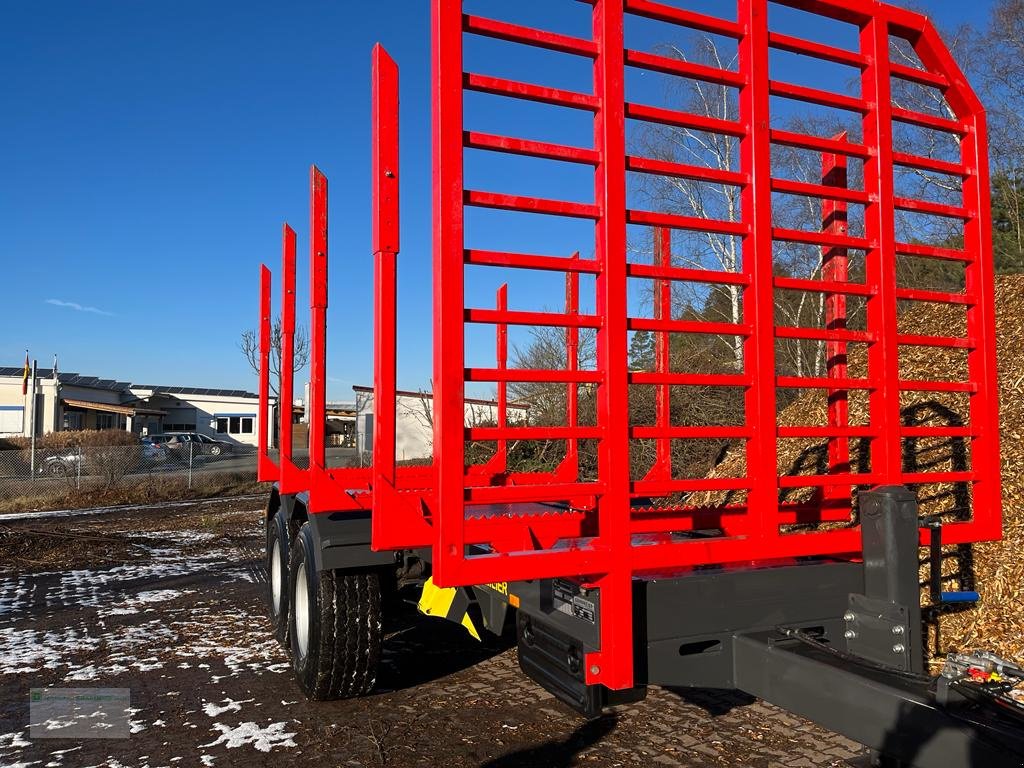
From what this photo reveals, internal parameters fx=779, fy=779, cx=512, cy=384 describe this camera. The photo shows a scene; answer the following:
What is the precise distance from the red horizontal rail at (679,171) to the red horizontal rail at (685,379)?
2.19 feet

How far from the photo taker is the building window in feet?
198

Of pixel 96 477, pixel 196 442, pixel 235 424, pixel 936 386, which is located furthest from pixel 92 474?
pixel 235 424

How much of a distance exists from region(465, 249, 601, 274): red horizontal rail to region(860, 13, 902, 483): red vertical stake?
1163mm

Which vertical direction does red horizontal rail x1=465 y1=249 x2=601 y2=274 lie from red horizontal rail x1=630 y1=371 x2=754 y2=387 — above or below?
above

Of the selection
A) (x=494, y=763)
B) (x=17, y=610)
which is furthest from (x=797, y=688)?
(x=17, y=610)

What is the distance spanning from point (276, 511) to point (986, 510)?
5.32m

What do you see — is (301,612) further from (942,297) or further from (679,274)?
(942,297)

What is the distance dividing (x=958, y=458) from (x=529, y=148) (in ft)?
15.2

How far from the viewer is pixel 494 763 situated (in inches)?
149

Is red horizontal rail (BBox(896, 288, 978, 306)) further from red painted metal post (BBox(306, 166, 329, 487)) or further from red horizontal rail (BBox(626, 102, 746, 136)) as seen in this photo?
red painted metal post (BBox(306, 166, 329, 487))

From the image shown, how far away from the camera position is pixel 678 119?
271cm

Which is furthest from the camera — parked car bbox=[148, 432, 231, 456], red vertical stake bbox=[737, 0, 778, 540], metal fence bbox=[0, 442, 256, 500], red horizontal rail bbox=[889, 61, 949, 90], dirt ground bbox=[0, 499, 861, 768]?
parked car bbox=[148, 432, 231, 456]

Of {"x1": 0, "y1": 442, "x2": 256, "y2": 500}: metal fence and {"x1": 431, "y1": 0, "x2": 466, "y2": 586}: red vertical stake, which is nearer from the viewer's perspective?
{"x1": 431, "y1": 0, "x2": 466, "y2": 586}: red vertical stake

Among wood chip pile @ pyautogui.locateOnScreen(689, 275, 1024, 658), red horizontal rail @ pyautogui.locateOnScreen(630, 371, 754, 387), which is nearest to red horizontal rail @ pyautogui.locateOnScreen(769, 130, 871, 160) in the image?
red horizontal rail @ pyautogui.locateOnScreen(630, 371, 754, 387)
